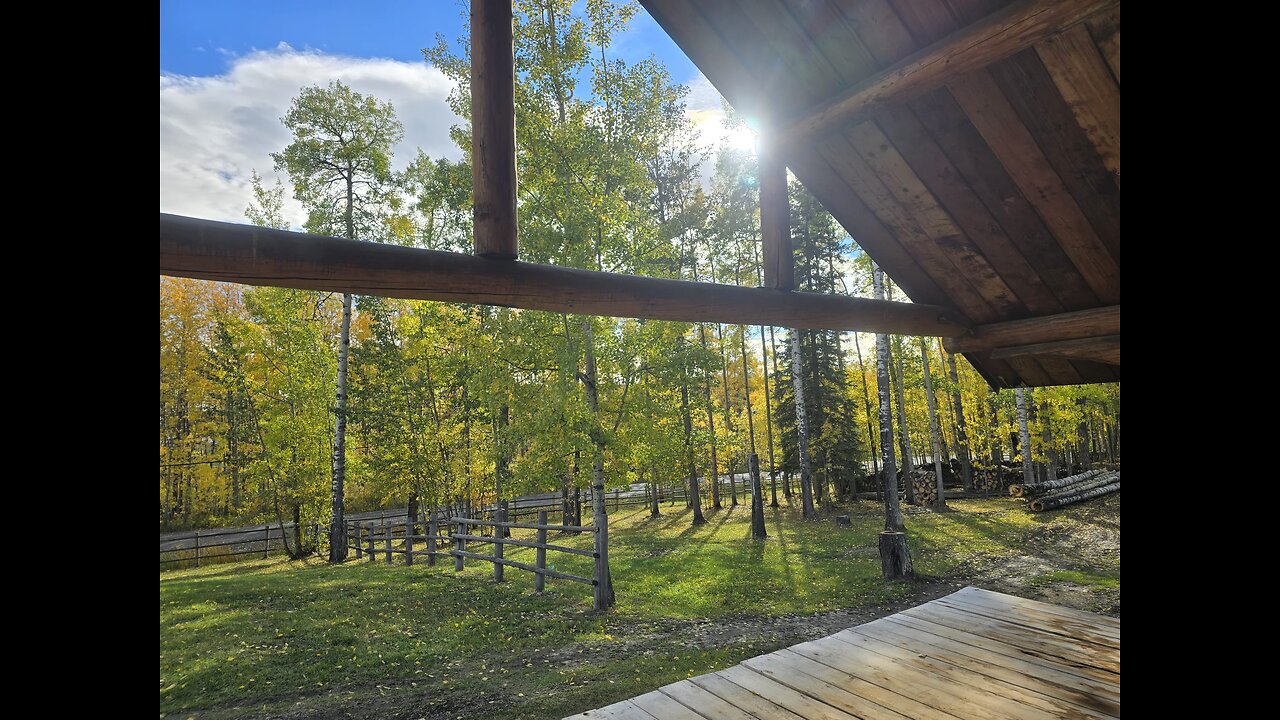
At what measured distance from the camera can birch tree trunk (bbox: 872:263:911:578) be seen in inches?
370

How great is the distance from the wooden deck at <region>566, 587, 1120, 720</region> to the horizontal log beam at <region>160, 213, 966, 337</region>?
2125 millimetres

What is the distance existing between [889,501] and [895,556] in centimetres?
266

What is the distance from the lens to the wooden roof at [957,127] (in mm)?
2740

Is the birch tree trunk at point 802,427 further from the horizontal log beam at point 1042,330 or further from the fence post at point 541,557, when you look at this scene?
the horizontal log beam at point 1042,330

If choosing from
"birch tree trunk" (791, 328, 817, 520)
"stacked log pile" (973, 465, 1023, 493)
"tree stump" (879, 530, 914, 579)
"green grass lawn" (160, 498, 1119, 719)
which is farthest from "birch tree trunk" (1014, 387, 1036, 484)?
"tree stump" (879, 530, 914, 579)

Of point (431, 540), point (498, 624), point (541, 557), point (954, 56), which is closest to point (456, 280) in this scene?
point (954, 56)

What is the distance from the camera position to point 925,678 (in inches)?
136

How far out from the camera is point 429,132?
17078 mm

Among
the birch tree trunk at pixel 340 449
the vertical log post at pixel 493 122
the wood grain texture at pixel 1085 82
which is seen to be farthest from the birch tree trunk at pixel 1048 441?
the vertical log post at pixel 493 122

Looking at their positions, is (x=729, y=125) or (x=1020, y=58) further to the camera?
(x=729, y=125)
